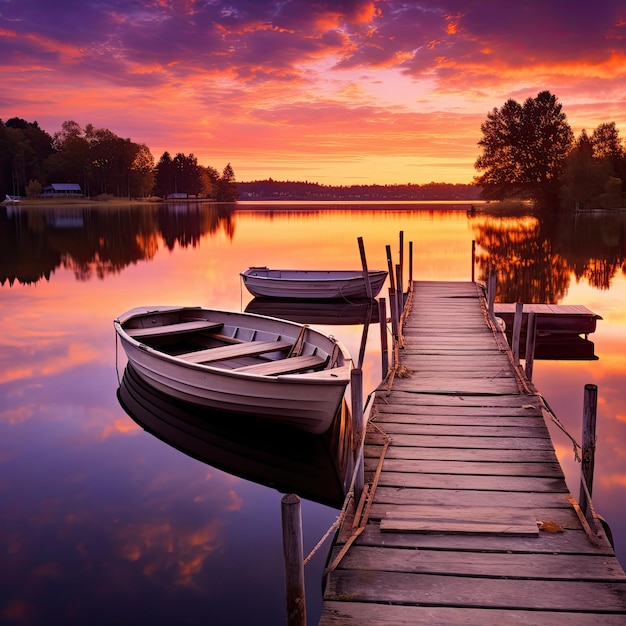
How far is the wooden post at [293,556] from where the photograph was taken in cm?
347

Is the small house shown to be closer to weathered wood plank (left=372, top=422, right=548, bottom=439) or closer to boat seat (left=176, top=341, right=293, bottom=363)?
boat seat (left=176, top=341, right=293, bottom=363)

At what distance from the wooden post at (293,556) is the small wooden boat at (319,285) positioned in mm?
17700

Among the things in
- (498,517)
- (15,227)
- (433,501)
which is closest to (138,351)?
(433,501)

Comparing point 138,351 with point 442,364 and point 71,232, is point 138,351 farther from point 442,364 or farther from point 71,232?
point 71,232

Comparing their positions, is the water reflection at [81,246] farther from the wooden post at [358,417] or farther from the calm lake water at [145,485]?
the wooden post at [358,417]

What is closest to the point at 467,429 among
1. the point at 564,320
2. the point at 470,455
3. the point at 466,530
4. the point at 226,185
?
the point at 470,455

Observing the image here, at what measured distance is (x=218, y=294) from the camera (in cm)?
2552

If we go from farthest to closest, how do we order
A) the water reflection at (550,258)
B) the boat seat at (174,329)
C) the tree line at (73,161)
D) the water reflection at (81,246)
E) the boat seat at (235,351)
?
the tree line at (73,161) < the water reflection at (81,246) < the water reflection at (550,258) < the boat seat at (174,329) < the boat seat at (235,351)

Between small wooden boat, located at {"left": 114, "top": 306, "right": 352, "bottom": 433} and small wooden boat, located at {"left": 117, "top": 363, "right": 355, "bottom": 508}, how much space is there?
0.43m

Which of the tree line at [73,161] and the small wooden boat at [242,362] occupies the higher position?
the tree line at [73,161]

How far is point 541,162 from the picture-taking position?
238 feet

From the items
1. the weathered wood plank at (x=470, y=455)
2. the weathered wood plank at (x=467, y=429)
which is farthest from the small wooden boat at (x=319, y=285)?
the weathered wood plank at (x=470, y=455)

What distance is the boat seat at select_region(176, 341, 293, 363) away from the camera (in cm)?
999

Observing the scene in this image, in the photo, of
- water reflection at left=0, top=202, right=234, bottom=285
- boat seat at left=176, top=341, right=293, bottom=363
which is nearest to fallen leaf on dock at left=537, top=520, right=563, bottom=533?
boat seat at left=176, top=341, right=293, bottom=363
